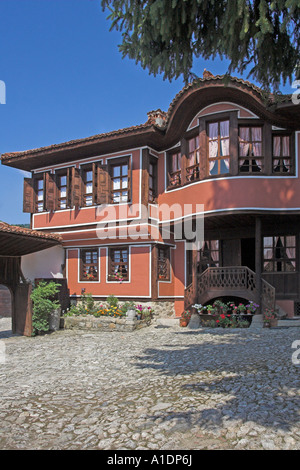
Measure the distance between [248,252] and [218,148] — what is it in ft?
17.2

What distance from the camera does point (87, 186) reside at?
1634 cm

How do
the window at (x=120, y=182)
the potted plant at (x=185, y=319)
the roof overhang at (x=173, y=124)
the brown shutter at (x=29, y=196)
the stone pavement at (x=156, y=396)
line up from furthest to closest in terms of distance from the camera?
the brown shutter at (x=29, y=196)
the window at (x=120, y=182)
the potted plant at (x=185, y=319)
the roof overhang at (x=173, y=124)
the stone pavement at (x=156, y=396)

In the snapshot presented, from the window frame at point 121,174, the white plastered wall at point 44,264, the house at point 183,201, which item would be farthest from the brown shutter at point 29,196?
the window frame at point 121,174

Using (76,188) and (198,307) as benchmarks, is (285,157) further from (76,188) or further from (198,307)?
(76,188)

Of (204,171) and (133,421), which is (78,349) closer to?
(133,421)

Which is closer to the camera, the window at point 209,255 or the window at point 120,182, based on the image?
the window at point 120,182

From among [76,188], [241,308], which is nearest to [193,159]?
[76,188]

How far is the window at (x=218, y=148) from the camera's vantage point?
13125 millimetres

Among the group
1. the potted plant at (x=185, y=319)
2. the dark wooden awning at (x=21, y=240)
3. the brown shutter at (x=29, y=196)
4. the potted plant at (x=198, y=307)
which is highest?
the brown shutter at (x=29, y=196)

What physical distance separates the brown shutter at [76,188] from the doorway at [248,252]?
22.2 ft

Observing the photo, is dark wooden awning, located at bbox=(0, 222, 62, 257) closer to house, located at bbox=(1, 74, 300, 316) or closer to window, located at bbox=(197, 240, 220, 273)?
house, located at bbox=(1, 74, 300, 316)

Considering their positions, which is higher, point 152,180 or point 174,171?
point 174,171

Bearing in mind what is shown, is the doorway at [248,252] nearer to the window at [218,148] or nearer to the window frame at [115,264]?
the window at [218,148]
